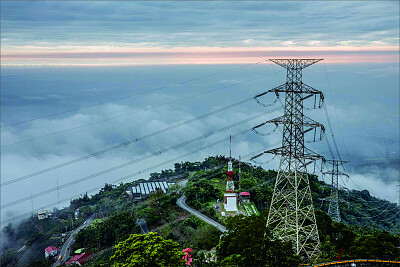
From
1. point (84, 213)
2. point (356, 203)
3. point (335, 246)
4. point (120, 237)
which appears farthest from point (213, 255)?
point (356, 203)

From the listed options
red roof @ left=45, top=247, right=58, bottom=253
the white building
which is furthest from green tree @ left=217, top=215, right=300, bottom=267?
red roof @ left=45, top=247, right=58, bottom=253

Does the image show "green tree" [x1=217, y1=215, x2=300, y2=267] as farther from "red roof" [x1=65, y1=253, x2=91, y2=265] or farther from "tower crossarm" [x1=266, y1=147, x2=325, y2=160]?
"red roof" [x1=65, y1=253, x2=91, y2=265]

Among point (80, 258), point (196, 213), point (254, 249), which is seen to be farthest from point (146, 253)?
point (196, 213)

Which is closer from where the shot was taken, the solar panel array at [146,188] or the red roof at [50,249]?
the red roof at [50,249]

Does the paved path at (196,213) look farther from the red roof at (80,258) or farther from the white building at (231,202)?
the red roof at (80,258)

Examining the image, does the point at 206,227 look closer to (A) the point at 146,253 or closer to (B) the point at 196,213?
(B) the point at 196,213

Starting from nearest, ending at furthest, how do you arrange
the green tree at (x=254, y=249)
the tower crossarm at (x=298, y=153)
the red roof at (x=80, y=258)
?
1. the green tree at (x=254, y=249)
2. the tower crossarm at (x=298, y=153)
3. the red roof at (x=80, y=258)

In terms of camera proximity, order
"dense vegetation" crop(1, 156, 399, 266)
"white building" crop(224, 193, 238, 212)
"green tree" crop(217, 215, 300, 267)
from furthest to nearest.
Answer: "white building" crop(224, 193, 238, 212), "dense vegetation" crop(1, 156, 399, 266), "green tree" crop(217, 215, 300, 267)

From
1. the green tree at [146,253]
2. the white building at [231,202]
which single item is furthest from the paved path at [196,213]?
the green tree at [146,253]
